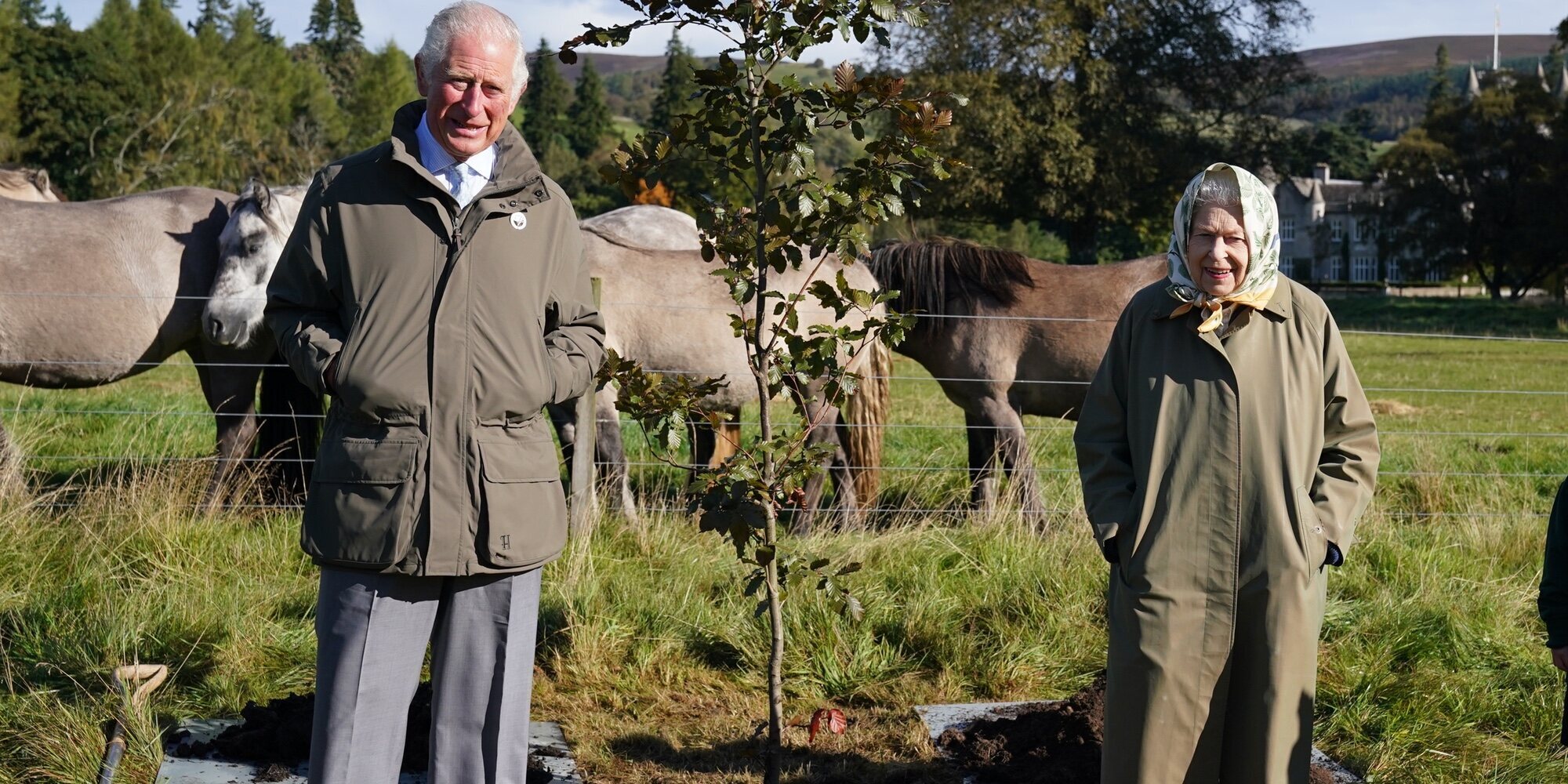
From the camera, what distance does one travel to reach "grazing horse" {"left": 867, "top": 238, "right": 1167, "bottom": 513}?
714 cm

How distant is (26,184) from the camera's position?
7.98 metres

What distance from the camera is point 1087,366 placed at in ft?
23.6

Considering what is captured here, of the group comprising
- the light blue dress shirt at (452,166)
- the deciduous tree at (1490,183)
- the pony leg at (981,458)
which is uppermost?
the deciduous tree at (1490,183)

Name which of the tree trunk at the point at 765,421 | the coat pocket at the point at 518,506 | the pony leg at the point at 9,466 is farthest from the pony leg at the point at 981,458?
the pony leg at the point at 9,466

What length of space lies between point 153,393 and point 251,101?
39268mm

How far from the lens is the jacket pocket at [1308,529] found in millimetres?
2705

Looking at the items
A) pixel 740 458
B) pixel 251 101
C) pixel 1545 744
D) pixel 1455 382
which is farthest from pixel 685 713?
pixel 251 101

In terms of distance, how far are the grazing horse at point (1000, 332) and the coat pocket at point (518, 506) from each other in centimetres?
456

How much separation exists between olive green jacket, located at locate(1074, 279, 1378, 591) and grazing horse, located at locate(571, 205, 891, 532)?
12.5 ft

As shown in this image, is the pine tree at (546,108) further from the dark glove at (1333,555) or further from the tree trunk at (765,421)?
the dark glove at (1333,555)

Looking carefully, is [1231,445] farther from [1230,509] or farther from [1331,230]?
[1331,230]

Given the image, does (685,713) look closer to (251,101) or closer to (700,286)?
(700,286)

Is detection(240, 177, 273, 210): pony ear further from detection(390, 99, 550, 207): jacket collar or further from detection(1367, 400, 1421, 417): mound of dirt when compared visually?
detection(1367, 400, 1421, 417): mound of dirt

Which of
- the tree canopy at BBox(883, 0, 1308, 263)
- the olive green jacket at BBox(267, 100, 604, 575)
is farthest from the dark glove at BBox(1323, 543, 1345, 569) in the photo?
the tree canopy at BBox(883, 0, 1308, 263)
